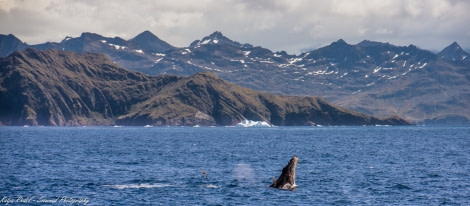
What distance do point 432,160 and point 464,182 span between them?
135 feet

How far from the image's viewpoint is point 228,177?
87688mm

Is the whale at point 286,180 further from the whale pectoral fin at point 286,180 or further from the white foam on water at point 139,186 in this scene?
the white foam on water at point 139,186

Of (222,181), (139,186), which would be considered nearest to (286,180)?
(222,181)

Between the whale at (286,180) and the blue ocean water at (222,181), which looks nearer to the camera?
the blue ocean water at (222,181)

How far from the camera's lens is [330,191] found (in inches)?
2916

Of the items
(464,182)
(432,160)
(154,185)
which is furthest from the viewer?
(432,160)

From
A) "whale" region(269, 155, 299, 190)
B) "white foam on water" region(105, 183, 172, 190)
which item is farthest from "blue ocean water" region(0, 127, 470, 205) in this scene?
"whale" region(269, 155, 299, 190)

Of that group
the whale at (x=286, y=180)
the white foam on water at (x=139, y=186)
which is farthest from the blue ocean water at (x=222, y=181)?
the whale at (x=286, y=180)

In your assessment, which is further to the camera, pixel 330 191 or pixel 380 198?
pixel 330 191

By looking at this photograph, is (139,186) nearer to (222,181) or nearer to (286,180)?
(222,181)

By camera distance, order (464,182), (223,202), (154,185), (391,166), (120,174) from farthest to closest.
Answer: (391,166) → (120,174) → (464,182) → (154,185) → (223,202)

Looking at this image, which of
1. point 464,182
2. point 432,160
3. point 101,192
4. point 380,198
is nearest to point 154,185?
point 101,192

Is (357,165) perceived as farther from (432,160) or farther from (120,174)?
(120,174)

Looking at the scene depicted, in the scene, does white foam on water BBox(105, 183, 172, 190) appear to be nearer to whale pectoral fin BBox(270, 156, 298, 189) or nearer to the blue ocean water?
the blue ocean water
